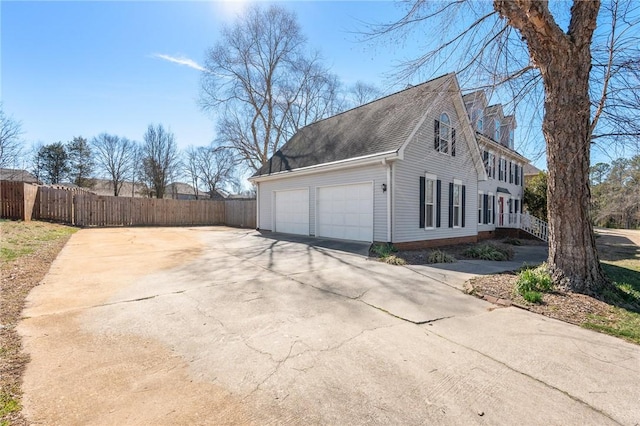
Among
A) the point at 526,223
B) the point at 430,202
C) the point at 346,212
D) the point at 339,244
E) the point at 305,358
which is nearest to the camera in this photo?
the point at 305,358

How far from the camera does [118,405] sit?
7.16 feet

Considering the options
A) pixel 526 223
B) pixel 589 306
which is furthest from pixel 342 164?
pixel 526 223

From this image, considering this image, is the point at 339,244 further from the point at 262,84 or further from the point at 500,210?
the point at 262,84

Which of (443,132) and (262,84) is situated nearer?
(443,132)

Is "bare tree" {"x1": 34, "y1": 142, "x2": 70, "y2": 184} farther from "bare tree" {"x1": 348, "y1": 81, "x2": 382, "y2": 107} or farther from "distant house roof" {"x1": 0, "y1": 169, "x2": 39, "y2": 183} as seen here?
"bare tree" {"x1": 348, "y1": 81, "x2": 382, "y2": 107}

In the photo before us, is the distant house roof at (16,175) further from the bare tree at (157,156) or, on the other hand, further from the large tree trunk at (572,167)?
the large tree trunk at (572,167)

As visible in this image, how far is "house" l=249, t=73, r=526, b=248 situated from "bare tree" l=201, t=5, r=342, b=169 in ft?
33.9

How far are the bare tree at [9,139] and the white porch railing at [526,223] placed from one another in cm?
3532

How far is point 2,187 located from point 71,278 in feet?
40.2

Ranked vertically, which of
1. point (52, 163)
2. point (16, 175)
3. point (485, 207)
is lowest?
point (485, 207)

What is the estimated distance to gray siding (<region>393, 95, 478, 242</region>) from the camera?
10.3m

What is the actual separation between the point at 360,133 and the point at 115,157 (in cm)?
3965

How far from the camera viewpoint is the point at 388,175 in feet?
32.9

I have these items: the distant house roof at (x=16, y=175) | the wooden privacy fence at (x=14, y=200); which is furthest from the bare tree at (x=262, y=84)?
the distant house roof at (x=16, y=175)
